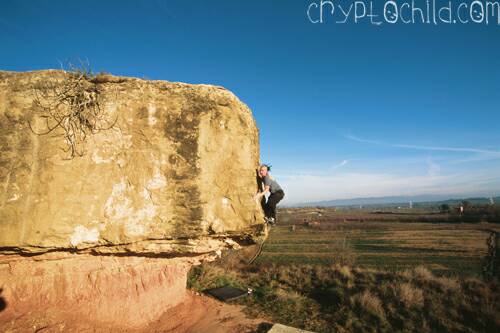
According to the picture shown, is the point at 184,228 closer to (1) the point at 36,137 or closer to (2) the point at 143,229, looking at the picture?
(2) the point at 143,229

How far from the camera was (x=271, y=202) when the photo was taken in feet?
21.6

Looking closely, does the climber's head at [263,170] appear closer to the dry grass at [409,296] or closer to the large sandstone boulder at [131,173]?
the large sandstone boulder at [131,173]

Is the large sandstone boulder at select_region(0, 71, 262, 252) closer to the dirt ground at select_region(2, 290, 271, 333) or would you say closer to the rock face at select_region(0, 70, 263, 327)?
the rock face at select_region(0, 70, 263, 327)

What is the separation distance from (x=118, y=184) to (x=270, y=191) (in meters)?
3.01

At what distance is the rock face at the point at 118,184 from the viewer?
4.91 metres

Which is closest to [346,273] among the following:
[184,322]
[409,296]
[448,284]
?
[448,284]

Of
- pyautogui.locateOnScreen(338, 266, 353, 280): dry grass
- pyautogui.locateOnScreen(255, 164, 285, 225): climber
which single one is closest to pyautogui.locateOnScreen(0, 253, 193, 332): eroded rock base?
pyautogui.locateOnScreen(255, 164, 285, 225): climber

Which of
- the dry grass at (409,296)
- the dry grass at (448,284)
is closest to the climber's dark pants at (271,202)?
the dry grass at (409,296)

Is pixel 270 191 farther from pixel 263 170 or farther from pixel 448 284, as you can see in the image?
pixel 448 284

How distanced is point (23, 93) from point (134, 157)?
81.0 inches

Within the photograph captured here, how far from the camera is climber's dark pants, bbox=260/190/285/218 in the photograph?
6539 millimetres

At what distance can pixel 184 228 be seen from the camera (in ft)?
17.6

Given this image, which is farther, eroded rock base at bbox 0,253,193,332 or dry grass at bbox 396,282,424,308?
dry grass at bbox 396,282,424,308

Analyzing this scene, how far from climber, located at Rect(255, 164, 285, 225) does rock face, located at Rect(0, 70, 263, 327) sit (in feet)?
1.02
